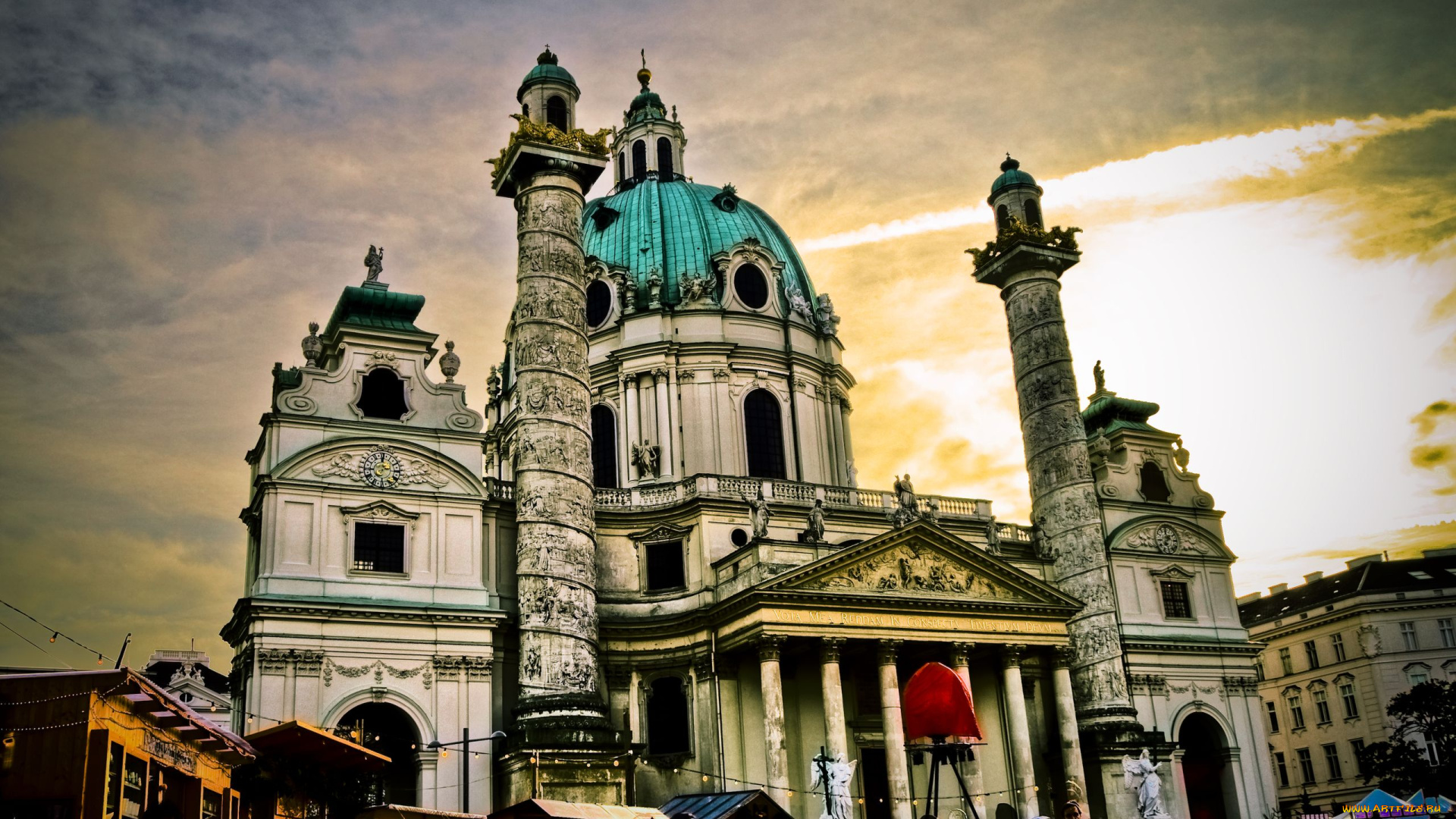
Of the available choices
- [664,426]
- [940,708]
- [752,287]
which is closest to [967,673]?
[664,426]

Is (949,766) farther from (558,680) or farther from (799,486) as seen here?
(558,680)

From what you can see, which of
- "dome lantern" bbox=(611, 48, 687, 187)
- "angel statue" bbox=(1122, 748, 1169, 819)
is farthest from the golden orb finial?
"angel statue" bbox=(1122, 748, 1169, 819)

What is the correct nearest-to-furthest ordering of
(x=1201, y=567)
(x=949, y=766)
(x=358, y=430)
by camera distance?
(x=358, y=430), (x=949, y=766), (x=1201, y=567)

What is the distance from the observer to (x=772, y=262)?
168ft

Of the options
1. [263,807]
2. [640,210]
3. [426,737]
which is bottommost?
[263,807]

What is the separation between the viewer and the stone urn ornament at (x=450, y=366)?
39.1 metres

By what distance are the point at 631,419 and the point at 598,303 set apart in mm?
5655

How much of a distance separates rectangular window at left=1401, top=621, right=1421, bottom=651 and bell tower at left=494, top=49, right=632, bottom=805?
1566 inches

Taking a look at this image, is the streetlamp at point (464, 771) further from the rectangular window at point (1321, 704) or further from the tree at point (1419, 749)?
the rectangular window at point (1321, 704)

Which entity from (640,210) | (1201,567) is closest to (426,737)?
(640,210)

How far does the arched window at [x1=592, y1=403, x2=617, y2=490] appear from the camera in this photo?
155ft

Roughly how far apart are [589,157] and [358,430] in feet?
33.7

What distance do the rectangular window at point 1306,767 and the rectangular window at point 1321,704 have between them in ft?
6.47

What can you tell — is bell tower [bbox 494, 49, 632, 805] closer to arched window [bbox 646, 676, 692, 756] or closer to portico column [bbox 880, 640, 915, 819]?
arched window [bbox 646, 676, 692, 756]
